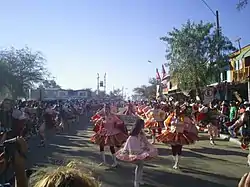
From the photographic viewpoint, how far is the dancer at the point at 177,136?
11734 millimetres

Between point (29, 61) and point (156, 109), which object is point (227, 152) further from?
point (29, 61)

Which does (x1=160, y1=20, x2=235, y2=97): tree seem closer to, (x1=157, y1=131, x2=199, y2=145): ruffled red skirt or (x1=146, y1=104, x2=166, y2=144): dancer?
(x1=146, y1=104, x2=166, y2=144): dancer

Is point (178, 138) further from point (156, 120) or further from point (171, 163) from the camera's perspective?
point (156, 120)

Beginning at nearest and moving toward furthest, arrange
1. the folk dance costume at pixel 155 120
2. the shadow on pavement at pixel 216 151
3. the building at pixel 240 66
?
the shadow on pavement at pixel 216 151 < the folk dance costume at pixel 155 120 < the building at pixel 240 66

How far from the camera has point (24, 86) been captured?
49500mm

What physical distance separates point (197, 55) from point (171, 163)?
74.3 feet

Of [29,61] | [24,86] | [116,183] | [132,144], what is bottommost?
[116,183]

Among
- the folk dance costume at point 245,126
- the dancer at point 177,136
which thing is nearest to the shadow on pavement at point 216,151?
the folk dance costume at point 245,126

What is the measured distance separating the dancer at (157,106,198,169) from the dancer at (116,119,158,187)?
7.61ft

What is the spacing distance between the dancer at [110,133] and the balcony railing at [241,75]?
66.3 feet

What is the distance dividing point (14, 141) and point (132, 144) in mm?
6530

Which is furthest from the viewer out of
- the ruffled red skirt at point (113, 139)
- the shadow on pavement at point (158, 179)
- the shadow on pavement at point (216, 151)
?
the shadow on pavement at point (216, 151)

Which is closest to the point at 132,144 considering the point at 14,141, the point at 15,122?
the point at 15,122

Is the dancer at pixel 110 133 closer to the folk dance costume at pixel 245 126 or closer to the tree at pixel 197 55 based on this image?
the folk dance costume at pixel 245 126
